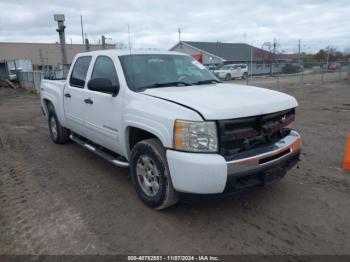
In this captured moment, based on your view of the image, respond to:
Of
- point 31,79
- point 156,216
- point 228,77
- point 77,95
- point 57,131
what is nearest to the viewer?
point 156,216

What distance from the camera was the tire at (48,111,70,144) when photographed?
254 inches

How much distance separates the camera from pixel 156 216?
11.7ft

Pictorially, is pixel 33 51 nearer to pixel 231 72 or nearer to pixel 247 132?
pixel 231 72

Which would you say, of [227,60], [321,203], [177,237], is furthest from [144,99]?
[227,60]

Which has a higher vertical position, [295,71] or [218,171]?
[295,71]

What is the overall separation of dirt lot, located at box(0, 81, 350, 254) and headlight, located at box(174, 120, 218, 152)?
0.64 m

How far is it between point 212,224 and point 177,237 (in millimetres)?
447

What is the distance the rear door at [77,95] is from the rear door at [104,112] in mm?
237

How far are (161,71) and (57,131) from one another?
Result: 327 centimetres

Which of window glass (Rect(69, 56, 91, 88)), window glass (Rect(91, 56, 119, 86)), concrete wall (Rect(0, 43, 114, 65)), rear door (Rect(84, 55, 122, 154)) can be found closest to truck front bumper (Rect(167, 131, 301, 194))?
rear door (Rect(84, 55, 122, 154))

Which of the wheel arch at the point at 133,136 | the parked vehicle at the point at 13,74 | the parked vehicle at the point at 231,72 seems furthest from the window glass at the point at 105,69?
the parked vehicle at the point at 231,72

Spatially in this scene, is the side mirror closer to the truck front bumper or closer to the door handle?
the door handle

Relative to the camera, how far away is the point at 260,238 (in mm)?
3107

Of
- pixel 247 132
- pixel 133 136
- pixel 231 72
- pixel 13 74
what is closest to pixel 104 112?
pixel 133 136
